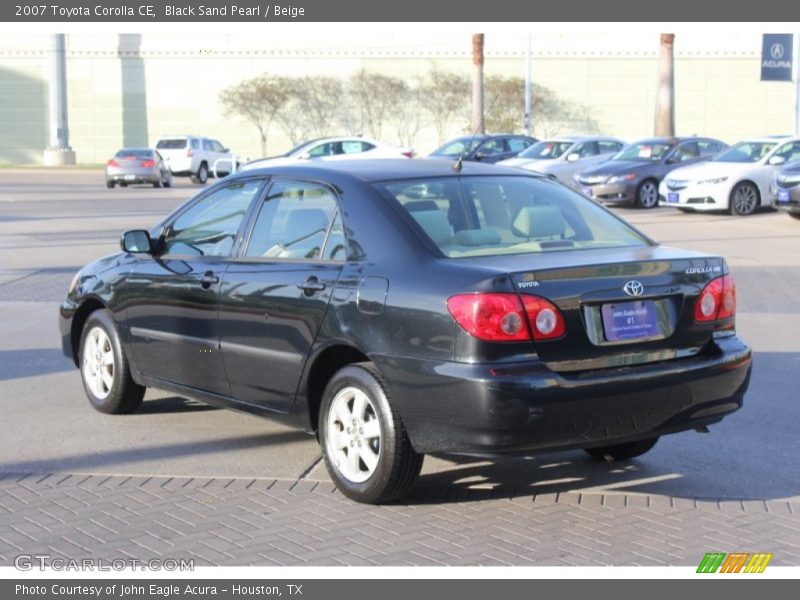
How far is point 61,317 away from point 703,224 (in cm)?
1658

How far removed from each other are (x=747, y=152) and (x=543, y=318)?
2097cm

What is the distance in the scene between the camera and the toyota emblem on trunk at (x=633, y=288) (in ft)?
19.0

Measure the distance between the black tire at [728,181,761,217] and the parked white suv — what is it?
23.4 meters

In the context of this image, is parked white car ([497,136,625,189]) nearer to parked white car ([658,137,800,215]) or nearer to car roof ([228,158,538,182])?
parked white car ([658,137,800,215])

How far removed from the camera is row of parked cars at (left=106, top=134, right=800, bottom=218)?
961 inches

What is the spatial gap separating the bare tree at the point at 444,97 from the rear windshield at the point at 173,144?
1782 cm

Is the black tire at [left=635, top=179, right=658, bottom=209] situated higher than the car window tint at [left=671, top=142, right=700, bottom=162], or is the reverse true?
the car window tint at [left=671, top=142, right=700, bottom=162]

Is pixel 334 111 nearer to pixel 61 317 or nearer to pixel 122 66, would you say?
pixel 122 66

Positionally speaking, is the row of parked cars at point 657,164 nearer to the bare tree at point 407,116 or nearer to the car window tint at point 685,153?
the car window tint at point 685,153

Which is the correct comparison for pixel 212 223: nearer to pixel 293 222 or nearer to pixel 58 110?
pixel 293 222

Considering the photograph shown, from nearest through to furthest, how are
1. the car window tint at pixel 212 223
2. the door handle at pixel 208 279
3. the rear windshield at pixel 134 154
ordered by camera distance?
1. the door handle at pixel 208 279
2. the car window tint at pixel 212 223
3. the rear windshield at pixel 134 154

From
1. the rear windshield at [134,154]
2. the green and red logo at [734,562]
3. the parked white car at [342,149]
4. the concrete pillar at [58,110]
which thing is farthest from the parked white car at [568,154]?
the concrete pillar at [58,110]

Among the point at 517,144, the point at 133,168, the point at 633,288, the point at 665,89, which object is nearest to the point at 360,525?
the point at 633,288

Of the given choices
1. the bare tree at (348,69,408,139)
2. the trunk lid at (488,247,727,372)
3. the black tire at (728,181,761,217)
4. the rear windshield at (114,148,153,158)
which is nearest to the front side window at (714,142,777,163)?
the black tire at (728,181,761,217)
